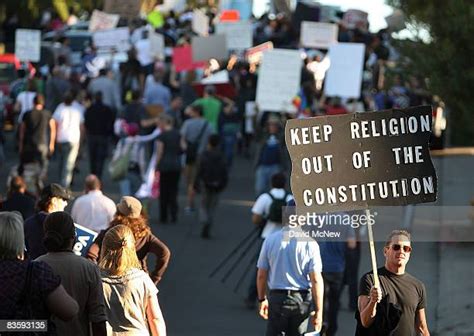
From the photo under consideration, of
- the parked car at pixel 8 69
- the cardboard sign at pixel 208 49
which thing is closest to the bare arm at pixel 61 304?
Result: the cardboard sign at pixel 208 49

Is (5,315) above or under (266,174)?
above

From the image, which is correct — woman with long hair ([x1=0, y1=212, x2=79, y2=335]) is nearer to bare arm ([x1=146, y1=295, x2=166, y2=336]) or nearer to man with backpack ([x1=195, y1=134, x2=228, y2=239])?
bare arm ([x1=146, y1=295, x2=166, y2=336])

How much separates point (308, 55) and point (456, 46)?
2074 cm

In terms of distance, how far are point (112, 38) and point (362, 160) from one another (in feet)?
71.7

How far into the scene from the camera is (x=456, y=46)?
1428 cm

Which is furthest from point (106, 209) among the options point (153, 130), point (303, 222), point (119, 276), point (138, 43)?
point (138, 43)

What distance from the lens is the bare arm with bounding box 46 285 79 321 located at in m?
7.47

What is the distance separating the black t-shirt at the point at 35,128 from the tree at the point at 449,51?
27.3 ft

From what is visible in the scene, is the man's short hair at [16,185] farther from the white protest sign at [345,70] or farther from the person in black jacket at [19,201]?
the white protest sign at [345,70]

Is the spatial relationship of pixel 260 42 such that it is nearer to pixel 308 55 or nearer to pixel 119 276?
pixel 308 55

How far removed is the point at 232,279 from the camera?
17.3m

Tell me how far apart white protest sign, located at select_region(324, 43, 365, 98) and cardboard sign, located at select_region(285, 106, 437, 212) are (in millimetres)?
14934

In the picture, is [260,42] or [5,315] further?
[260,42]

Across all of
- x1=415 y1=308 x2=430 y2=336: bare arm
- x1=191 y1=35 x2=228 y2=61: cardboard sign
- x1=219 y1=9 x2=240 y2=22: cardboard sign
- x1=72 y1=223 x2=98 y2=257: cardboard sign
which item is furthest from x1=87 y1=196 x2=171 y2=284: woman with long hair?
x1=219 y1=9 x2=240 y2=22: cardboard sign
